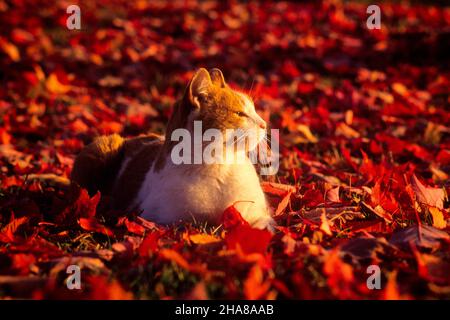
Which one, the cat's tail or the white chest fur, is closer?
the white chest fur

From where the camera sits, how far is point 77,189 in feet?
9.64

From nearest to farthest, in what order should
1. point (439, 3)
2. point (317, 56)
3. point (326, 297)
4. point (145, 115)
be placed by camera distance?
point (326, 297)
point (145, 115)
point (317, 56)
point (439, 3)

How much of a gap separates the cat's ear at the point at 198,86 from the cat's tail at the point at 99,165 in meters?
1.18

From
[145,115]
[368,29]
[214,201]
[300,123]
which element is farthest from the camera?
[368,29]

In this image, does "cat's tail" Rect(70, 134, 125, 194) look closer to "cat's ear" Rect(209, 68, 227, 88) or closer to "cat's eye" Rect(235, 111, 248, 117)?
"cat's ear" Rect(209, 68, 227, 88)

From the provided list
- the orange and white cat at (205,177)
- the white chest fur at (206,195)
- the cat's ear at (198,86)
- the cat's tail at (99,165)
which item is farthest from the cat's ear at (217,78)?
the cat's tail at (99,165)

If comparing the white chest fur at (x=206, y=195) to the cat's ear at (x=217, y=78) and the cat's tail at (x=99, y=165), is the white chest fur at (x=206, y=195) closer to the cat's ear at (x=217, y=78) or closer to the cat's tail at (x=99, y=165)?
the cat's ear at (x=217, y=78)

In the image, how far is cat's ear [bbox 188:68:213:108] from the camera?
9.16 feet

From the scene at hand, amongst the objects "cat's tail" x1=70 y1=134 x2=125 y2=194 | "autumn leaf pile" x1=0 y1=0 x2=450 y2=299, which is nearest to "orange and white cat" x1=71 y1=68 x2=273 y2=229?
"autumn leaf pile" x1=0 y1=0 x2=450 y2=299

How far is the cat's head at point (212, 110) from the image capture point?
282cm

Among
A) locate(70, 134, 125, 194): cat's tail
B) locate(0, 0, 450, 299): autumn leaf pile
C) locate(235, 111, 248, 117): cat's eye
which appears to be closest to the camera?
locate(0, 0, 450, 299): autumn leaf pile

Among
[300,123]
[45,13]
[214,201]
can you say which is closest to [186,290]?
[214,201]
